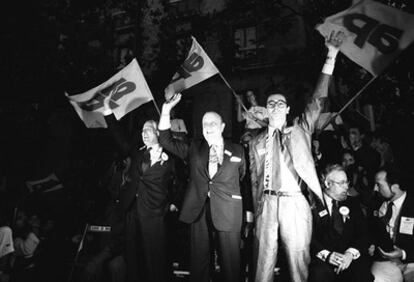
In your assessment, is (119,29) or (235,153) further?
(119,29)

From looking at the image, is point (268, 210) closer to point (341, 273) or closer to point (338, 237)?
point (338, 237)

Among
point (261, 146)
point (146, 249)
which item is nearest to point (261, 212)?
point (261, 146)

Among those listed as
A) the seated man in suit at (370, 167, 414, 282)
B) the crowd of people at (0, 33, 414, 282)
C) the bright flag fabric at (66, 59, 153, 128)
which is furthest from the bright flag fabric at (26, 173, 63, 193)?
the seated man in suit at (370, 167, 414, 282)

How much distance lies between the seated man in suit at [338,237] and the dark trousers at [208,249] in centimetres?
87

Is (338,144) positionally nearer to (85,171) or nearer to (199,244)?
(199,244)

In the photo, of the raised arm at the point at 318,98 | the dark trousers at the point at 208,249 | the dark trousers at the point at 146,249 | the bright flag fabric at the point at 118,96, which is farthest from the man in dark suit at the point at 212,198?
the bright flag fabric at the point at 118,96

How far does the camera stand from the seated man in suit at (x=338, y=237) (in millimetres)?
3473

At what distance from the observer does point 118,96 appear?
5.68 m

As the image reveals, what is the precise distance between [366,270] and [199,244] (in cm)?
190

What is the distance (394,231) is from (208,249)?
2.45 metres

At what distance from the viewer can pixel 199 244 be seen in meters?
3.79

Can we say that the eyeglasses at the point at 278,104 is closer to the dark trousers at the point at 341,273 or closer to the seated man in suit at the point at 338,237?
the seated man in suit at the point at 338,237

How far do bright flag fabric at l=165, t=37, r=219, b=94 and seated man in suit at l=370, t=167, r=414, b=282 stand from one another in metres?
3.23

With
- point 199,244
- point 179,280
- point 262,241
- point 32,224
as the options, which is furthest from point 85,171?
point 262,241
